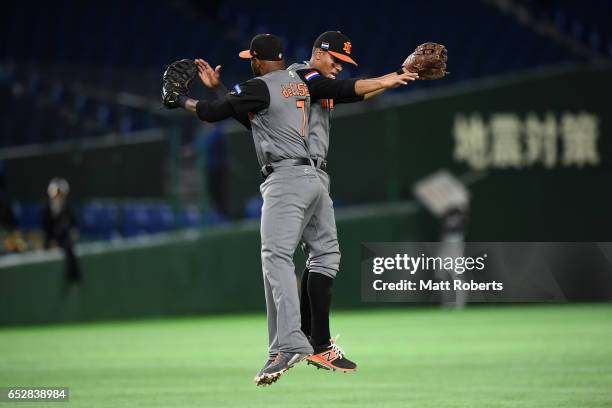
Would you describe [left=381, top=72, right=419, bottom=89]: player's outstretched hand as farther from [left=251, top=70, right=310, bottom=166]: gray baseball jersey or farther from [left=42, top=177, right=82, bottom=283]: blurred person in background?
[left=42, top=177, right=82, bottom=283]: blurred person in background

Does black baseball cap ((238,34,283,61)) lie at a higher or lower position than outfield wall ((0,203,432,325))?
higher

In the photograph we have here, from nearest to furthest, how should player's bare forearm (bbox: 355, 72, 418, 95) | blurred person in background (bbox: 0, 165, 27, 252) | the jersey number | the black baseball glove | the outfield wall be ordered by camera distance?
1. player's bare forearm (bbox: 355, 72, 418, 95)
2. the jersey number
3. the black baseball glove
4. blurred person in background (bbox: 0, 165, 27, 252)
5. the outfield wall

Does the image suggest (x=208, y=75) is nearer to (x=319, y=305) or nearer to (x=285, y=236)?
(x=285, y=236)

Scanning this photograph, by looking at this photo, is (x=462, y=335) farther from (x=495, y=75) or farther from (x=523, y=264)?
(x=495, y=75)

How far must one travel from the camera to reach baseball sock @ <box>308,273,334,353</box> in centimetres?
659

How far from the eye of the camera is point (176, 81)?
6.59 meters

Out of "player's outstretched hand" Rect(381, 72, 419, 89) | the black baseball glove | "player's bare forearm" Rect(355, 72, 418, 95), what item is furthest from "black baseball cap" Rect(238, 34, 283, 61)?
"player's outstretched hand" Rect(381, 72, 419, 89)

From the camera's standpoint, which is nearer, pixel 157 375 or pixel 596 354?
pixel 157 375

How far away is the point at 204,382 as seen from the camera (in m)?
7.76

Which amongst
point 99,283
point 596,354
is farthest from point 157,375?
point 99,283

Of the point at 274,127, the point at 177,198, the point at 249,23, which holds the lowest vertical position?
the point at 177,198

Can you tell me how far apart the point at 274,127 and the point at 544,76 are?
1102 centimetres

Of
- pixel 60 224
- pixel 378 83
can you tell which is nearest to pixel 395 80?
pixel 378 83

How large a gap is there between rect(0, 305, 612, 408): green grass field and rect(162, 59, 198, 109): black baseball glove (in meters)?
1.71
